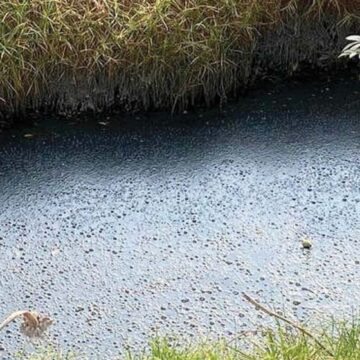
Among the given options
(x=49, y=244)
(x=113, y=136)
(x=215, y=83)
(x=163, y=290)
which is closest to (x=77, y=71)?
(x=113, y=136)

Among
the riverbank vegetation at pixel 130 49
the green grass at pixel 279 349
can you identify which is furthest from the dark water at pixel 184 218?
the green grass at pixel 279 349

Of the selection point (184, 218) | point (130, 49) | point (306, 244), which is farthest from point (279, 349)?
point (130, 49)

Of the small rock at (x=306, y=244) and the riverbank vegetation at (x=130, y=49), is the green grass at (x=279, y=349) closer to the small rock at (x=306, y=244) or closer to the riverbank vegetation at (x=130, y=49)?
the small rock at (x=306, y=244)

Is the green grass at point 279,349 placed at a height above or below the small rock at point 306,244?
above

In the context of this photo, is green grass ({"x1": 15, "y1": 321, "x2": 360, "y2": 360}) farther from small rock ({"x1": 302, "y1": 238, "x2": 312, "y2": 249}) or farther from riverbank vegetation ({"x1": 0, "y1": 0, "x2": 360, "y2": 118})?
riverbank vegetation ({"x1": 0, "y1": 0, "x2": 360, "y2": 118})

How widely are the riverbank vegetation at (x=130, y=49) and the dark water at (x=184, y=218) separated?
0.49ft

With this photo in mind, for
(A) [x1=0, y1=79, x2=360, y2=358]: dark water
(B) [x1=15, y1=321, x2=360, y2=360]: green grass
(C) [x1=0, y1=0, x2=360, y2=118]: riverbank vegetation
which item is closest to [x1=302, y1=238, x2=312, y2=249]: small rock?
(A) [x1=0, y1=79, x2=360, y2=358]: dark water

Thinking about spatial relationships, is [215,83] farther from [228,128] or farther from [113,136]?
[113,136]

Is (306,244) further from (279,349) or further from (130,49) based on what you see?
(130,49)

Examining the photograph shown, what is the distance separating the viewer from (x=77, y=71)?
417 centimetres

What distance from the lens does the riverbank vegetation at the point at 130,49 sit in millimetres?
4066

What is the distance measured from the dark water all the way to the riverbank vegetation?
0.15m

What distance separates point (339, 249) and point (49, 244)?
120 centimetres

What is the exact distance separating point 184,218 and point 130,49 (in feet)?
3.44
